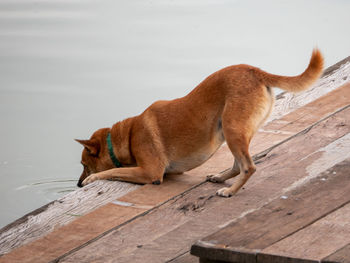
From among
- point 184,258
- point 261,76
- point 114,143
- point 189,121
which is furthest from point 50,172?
point 184,258

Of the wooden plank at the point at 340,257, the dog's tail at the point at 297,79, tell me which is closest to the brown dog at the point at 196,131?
the dog's tail at the point at 297,79

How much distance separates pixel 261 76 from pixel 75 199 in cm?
140

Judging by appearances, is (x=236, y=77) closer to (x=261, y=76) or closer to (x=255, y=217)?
(x=261, y=76)

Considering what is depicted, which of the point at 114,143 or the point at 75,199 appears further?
the point at 114,143

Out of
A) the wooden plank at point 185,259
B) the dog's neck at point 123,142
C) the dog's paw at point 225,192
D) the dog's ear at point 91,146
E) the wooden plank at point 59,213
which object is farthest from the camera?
the dog's ear at point 91,146

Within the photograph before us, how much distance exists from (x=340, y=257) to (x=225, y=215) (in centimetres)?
116

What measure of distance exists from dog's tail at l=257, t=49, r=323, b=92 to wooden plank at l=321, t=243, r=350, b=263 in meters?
1.60

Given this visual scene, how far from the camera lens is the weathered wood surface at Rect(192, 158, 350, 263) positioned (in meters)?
2.33

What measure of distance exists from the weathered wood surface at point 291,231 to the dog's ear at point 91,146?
5.86 ft

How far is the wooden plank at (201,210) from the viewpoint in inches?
121

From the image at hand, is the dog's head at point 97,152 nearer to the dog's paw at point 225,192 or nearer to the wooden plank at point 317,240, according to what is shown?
the dog's paw at point 225,192

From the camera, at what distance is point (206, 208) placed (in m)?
3.46

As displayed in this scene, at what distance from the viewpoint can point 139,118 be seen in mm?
4262

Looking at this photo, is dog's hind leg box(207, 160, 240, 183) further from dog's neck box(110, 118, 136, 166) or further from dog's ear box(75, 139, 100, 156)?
dog's ear box(75, 139, 100, 156)
